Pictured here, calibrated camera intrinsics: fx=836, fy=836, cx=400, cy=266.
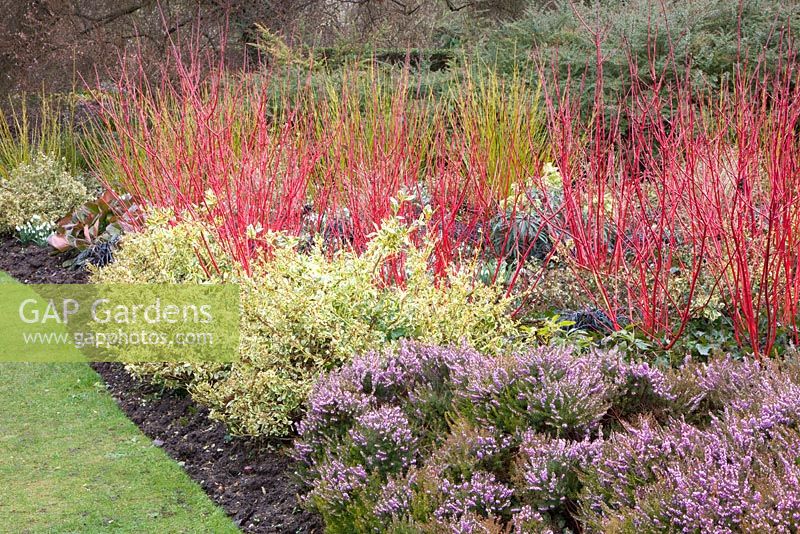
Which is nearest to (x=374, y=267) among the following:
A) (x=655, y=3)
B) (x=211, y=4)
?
(x=655, y=3)

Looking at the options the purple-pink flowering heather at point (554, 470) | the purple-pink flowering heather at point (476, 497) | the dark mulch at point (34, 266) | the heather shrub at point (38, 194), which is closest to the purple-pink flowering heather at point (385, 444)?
the purple-pink flowering heather at point (476, 497)

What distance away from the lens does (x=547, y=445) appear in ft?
7.66

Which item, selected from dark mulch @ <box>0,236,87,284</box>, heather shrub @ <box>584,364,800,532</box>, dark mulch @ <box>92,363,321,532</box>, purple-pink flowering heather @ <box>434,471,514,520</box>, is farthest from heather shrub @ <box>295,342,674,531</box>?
dark mulch @ <box>0,236,87,284</box>

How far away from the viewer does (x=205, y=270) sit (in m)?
4.32

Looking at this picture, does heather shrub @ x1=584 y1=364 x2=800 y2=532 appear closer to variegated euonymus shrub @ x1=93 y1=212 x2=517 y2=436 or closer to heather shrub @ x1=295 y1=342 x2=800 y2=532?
heather shrub @ x1=295 y1=342 x2=800 y2=532

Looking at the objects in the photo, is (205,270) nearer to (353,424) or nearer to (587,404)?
(353,424)

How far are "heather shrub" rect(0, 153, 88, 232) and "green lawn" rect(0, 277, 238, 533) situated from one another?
3.54 m

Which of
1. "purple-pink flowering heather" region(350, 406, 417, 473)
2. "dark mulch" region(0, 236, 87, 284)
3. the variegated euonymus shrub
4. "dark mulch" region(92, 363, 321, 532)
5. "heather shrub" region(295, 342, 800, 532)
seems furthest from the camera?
"dark mulch" region(0, 236, 87, 284)

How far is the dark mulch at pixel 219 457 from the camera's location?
2939 millimetres

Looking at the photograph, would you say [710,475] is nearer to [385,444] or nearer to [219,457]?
[385,444]

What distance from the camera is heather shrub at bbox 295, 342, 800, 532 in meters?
1.98

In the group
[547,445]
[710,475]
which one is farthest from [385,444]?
[710,475]

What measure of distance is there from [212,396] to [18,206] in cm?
501

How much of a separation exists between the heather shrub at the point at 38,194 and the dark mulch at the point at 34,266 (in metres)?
0.26
